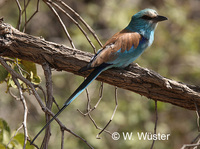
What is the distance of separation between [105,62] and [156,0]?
4.54m

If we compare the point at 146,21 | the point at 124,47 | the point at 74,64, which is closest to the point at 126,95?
the point at 146,21

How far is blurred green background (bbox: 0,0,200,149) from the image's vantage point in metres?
4.85

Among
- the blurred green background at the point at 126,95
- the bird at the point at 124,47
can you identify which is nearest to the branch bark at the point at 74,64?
the bird at the point at 124,47

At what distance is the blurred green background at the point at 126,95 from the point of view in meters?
4.85

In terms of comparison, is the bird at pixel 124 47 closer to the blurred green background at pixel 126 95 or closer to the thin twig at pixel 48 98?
the thin twig at pixel 48 98

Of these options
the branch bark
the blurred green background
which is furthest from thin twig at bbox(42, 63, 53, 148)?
the blurred green background

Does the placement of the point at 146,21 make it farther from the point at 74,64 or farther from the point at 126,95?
the point at 126,95

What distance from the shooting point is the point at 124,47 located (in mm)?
2896

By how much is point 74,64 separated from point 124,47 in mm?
657

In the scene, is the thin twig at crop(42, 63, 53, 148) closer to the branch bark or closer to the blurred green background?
the branch bark

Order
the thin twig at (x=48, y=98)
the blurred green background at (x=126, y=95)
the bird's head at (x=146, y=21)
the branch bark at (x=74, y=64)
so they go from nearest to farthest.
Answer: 1. the thin twig at (x=48, y=98)
2. the branch bark at (x=74, y=64)
3. the bird's head at (x=146, y=21)
4. the blurred green background at (x=126, y=95)

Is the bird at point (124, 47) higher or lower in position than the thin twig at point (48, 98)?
higher

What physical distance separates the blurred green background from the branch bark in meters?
2.28

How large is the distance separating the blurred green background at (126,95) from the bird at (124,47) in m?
1.56
